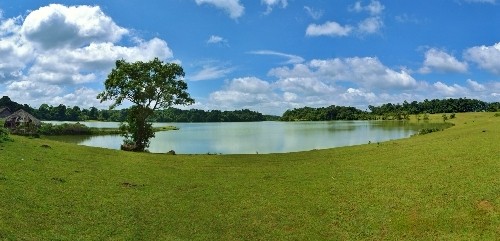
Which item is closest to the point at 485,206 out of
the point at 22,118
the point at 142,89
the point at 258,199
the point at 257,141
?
the point at 258,199

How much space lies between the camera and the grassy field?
15.9 metres

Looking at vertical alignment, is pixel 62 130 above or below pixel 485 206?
above

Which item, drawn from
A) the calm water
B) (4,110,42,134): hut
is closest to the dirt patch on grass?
the calm water

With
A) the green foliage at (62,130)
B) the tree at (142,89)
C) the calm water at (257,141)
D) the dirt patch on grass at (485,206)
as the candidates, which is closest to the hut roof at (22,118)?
the calm water at (257,141)

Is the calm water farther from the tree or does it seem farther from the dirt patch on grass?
the dirt patch on grass

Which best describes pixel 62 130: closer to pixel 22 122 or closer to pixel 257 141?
pixel 22 122

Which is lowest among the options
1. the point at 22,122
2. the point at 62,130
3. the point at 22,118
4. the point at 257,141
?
the point at 257,141

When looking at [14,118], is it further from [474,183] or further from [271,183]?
[474,183]

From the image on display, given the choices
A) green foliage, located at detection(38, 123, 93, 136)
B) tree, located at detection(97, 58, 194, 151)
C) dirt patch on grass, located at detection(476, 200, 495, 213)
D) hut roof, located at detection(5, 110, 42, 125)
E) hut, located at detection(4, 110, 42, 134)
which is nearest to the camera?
dirt patch on grass, located at detection(476, 200, 495, 213)

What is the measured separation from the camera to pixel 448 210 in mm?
17266

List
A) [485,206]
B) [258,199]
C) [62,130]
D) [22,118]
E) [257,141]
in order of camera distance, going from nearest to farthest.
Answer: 1. [485,206]
2. [258,199]
3. [257,141]
4. [22,118]
5. [62,130]

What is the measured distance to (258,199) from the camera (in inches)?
832

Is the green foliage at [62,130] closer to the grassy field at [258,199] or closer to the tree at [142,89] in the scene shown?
the tree at [142,89]

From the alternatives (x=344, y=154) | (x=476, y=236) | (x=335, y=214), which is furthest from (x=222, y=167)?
(x=476, y=236)
